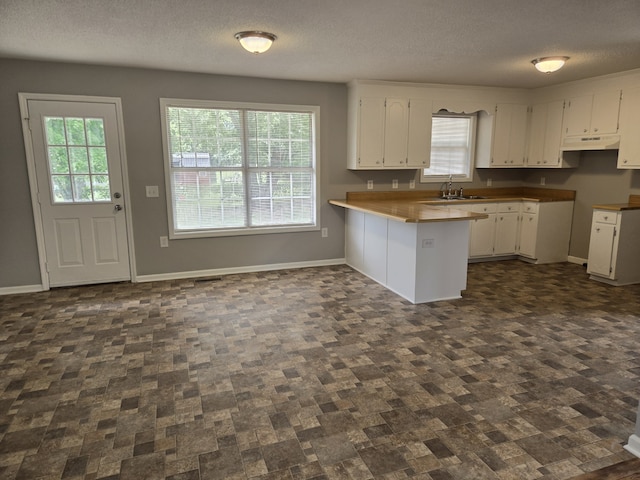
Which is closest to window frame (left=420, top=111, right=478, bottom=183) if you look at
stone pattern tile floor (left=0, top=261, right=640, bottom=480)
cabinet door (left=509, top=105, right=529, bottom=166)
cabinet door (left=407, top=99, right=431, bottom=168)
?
cabinet door (left=407, top=99, right=431, bottom=168)

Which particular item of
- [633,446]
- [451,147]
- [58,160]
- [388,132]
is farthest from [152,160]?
[633,446]

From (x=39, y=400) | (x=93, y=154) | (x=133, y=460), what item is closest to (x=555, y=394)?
(x=133, y=460)

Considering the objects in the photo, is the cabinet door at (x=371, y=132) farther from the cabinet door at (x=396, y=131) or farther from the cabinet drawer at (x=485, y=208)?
the cabinet drawer at (x=485, y=208)

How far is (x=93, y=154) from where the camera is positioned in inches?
180

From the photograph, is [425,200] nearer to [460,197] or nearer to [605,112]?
[460,197]

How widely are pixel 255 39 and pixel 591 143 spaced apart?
438cm

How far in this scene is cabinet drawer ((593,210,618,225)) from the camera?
4632 mm

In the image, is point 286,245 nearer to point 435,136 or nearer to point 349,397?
point 435,136

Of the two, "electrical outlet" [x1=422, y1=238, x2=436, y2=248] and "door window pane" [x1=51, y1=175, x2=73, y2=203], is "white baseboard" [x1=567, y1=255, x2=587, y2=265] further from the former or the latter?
"door window pane" [x1=51, y1=175, x2=73, y2=203]

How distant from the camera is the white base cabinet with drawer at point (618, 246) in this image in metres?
4.61

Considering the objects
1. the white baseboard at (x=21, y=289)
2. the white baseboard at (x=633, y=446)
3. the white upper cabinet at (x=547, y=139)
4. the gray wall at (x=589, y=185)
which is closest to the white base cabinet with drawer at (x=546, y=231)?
the gray wall at (x=589, y=185)

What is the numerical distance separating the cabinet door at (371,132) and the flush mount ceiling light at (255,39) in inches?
A: 83.3

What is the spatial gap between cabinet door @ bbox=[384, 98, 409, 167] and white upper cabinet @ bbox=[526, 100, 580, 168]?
2.02 metres

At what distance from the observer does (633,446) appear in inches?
78.7
